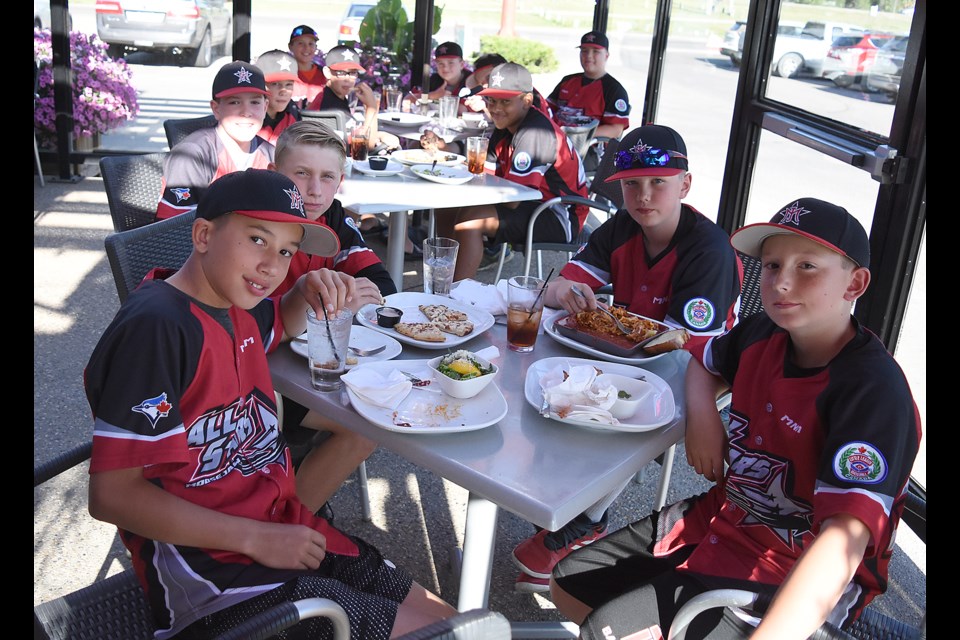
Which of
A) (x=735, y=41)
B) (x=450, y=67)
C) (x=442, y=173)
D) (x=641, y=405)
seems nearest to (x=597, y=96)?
(x=450, y=67)

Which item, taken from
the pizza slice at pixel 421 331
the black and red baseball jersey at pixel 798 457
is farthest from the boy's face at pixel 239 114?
the black and red baseball jersey at pixel 798 457

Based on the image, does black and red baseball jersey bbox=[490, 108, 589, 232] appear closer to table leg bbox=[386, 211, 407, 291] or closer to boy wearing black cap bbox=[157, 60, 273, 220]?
table leg bbox=[386, 211, 407, 291]

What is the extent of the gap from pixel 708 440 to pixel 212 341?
42.6 inches

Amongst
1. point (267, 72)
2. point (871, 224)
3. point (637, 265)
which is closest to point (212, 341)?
point (637, 265)

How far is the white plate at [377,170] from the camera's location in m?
4.20

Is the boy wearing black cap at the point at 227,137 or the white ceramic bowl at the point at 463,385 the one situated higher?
the boy wearing black cap at the point at 227,137

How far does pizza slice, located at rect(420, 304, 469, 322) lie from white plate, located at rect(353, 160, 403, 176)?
2034mm

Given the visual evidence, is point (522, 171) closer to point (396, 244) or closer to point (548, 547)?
point (396, 244)

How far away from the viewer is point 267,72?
4648 mm

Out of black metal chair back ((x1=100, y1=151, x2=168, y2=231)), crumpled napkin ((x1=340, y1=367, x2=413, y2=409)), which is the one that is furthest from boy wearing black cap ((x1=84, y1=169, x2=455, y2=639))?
black metal chair back ((x1=100, y1=151, x2=168, y2=231))

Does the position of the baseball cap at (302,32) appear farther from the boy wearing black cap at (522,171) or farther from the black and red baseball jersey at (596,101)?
the boy wearing black cap at (522,171)

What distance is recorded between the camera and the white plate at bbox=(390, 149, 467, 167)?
4492mm

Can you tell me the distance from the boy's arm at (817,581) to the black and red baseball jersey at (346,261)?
1.49 m

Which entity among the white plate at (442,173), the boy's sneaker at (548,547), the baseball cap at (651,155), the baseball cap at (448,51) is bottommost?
the boy's sneaker at (548,547)
